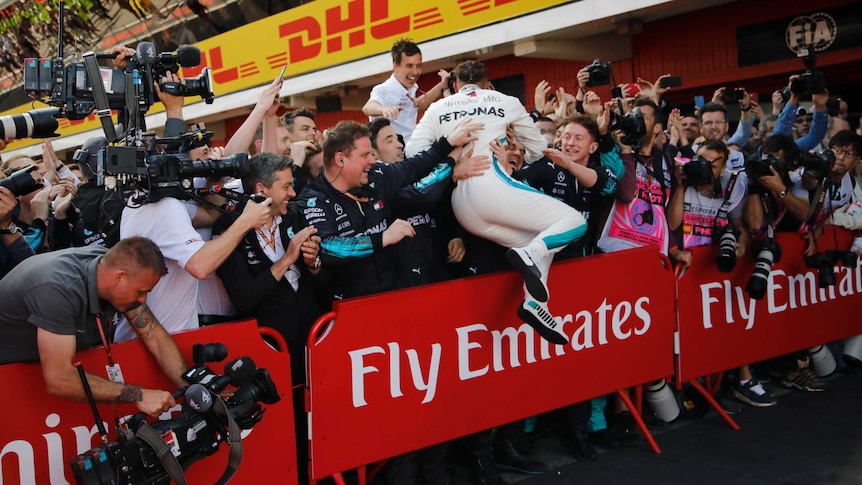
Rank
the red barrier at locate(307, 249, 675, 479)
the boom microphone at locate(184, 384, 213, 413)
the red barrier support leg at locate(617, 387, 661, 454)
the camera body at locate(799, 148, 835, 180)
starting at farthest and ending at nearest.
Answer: the camera body at locate(799, 148, 835, 180), the red barrier support leg at locate(617, 387, 661, 454), the red barrier at locate(307, 249, 675, 479), the boom microphone at locate(184, 384, 213, 413)

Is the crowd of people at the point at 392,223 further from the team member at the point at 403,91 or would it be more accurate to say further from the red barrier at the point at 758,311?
the red barrier at the point at 758,311

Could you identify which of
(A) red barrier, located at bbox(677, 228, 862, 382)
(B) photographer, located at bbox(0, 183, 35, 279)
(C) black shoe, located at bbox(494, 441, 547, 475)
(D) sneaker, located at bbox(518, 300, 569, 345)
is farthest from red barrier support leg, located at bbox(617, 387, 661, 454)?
(B) photographer, located at bbox(0, 183, 35, 279)

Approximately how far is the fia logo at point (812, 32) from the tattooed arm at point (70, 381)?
8.52 m

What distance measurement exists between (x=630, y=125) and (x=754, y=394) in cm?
252

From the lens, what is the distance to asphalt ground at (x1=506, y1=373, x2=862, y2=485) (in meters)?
4.71

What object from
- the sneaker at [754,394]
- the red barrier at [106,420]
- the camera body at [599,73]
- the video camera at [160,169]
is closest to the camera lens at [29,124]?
the video camera at [160,169]

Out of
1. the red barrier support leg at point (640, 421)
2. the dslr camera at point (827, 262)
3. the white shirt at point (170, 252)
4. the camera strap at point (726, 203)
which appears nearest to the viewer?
the white shirt at point (170, 252)

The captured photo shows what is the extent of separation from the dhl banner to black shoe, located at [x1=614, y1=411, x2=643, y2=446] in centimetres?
579

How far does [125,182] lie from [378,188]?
152 centimetres

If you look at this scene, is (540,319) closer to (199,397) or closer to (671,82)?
(199,397)

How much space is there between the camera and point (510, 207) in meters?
4.59

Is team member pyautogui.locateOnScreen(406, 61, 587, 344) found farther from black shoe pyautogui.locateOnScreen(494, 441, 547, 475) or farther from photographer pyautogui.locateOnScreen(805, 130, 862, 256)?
photographer pyautogui.locateOnScreen(805, 130, 862, 256)

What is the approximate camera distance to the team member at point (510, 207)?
4379mm

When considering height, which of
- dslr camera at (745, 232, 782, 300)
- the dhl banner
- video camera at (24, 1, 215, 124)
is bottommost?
dslr camera at (745, 232, 782, 300)
